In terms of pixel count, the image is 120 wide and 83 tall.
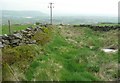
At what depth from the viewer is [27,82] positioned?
45.0ft

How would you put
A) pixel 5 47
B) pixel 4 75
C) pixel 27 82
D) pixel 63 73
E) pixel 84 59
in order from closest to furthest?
pixel 4 75 → pixel 27 82 → pixel 63 73 → pixel 5 47 → pixel 84 59

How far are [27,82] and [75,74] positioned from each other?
316cm

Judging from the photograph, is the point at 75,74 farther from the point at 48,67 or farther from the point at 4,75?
the point at 4,75

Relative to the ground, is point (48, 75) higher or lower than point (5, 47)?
lower

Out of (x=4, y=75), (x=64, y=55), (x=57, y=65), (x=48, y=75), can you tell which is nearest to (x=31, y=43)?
(x=64, y=55)

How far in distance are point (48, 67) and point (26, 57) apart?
153 centimetres

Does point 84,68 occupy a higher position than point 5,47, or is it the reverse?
point 5,47

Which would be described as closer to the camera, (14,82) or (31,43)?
(14,82)

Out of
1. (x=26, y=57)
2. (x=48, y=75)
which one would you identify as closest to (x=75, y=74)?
(x=48, y=75)

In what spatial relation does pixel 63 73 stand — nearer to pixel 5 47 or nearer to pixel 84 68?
pixel 84 68

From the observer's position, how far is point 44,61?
16422 mm

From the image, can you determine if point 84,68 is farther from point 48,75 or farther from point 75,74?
point 48,75

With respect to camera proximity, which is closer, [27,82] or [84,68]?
[27,82]

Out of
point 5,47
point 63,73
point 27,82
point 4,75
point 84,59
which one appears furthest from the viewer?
point 84,59
